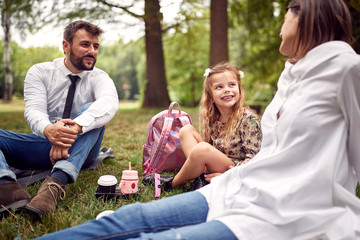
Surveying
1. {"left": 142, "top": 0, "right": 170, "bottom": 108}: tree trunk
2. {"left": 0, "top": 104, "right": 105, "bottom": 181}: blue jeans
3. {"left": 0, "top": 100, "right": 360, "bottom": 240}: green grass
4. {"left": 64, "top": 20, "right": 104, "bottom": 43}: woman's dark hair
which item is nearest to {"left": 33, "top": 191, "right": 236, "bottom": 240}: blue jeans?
{"left": 0, "top": 100, "right": 360, "bottom": 240}: green grass

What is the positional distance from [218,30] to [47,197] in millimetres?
6770

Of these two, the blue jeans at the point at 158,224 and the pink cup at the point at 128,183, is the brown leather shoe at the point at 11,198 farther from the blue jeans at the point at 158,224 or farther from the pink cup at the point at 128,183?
the blue jeans at the point at 158,224

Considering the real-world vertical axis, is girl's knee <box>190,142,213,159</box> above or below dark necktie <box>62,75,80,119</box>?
below

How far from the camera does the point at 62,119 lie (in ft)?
8.21

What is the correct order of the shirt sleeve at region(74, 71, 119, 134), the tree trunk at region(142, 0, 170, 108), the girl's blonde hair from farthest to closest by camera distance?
the tree trunk at region(142, 0, 170, 108) < the girl's blonde hair < the shirt sleeve at region(74, 71, 119, 134)

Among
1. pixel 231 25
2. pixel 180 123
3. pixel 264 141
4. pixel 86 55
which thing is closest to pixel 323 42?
pixel 264 141

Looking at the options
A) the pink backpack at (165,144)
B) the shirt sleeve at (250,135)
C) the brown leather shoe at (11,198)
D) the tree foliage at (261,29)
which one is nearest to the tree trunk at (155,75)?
the tree foliage at (261,29)

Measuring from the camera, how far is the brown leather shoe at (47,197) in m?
1.92

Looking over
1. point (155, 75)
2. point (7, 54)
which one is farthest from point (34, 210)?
point (7, 54)

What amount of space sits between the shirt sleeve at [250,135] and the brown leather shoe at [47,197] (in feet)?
4.74

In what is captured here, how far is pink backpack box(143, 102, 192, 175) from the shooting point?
295 cm

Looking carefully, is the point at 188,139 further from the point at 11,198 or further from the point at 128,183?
the point at 11,198

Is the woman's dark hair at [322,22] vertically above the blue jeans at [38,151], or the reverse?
the woman's dark hair at [322,22]

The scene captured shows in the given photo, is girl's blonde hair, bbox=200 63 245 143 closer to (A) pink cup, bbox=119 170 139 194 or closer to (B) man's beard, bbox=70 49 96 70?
(A) pink cup, bbox=119 170 139 194
